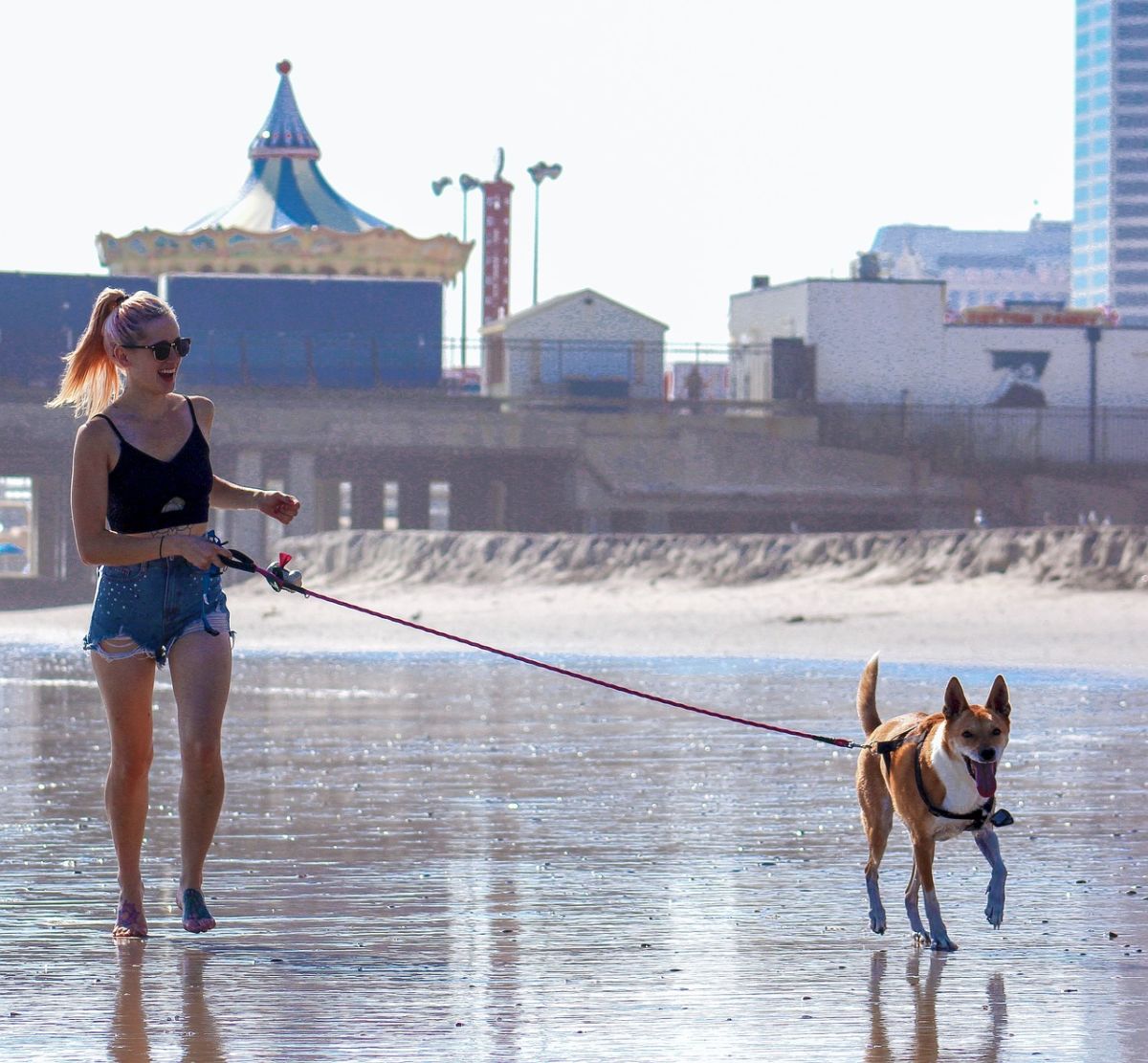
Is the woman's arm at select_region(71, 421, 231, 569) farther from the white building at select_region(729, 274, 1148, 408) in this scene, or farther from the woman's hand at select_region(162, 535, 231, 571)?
the white building at select_region(729, 274, 1148, 408)

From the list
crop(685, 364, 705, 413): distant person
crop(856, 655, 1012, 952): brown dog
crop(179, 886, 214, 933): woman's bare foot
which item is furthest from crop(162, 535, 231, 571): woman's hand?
crop(685, 364, 705, 413): distant person

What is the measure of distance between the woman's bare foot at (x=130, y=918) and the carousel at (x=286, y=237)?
5183cm

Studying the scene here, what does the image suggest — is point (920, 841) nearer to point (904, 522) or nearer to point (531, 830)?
point (531, 830)

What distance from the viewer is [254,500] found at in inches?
251

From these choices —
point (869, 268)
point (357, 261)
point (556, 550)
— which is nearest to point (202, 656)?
point (556, 550)

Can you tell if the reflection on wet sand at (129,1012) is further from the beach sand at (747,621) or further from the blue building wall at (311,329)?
the blue building wall at (311,329)

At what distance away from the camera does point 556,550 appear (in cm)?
3769

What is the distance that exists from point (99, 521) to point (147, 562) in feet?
0.56

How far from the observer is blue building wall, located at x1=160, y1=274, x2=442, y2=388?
185ft

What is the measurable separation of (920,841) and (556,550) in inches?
1242

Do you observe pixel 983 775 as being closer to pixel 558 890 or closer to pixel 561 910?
pixel 561 910

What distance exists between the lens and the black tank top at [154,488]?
6035 mm

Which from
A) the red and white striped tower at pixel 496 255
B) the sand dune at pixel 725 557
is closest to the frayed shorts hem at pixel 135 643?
the sand dune at pixel 725 557

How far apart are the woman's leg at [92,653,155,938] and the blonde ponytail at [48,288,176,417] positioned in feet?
2.45
